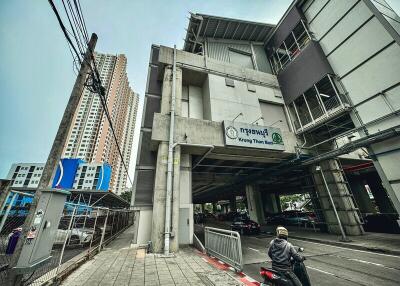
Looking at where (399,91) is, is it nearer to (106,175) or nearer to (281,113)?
(281,113)

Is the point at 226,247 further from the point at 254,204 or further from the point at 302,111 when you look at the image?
the point at 254,204

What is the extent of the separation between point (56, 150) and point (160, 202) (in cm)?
622

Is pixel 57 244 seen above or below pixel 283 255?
below

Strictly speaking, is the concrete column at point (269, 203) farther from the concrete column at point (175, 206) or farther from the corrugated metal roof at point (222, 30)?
the concrete column at point (175, 206)

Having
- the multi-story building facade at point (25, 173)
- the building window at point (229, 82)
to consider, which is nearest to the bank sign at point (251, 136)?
the building window at point (229, 82)

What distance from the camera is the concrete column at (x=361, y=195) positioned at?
2002cm

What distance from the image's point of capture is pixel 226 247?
7086 mm

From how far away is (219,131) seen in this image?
1284cm

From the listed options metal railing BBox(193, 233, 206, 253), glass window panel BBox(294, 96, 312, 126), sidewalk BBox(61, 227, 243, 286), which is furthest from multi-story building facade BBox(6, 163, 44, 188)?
glass window panel BBox(294, 96, 312, 126)

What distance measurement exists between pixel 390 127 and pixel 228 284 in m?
11.7

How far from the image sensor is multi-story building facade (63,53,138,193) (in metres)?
44.1

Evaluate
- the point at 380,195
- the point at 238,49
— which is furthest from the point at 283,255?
the point at 380,195

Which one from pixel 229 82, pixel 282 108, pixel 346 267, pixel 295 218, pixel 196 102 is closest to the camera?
pixel 346 267

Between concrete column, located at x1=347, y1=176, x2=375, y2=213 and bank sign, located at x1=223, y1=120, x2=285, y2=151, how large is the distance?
14054 mm
